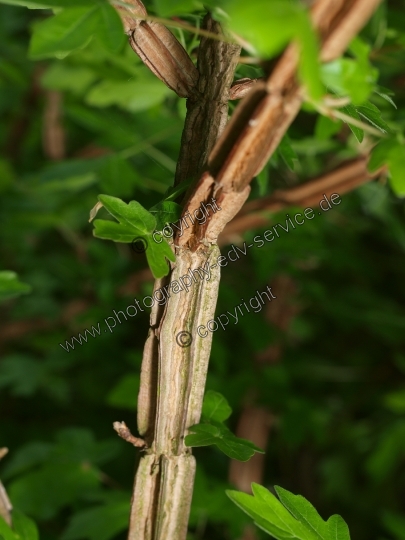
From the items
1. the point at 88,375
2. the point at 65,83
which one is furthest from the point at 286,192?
the point at 88,375

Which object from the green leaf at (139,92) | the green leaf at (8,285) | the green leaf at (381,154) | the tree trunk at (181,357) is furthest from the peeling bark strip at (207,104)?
the green leaf at (139,92)

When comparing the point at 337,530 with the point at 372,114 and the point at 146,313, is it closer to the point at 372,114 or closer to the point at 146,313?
the point at 372,114

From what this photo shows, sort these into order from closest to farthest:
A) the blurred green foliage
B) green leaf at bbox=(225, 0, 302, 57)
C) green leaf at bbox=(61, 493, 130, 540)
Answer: green leaf at bbox=(225, 0, 302, 57) → green leaf at bbox=(61, 493, 130, 540) → the blurred green foliage

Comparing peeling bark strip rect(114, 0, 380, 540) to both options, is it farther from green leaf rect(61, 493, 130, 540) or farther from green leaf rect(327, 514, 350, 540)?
green leaf rect(61, 493, 130, 540)

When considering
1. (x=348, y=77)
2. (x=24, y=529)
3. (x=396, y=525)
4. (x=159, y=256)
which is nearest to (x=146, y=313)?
(x=396, y=525)

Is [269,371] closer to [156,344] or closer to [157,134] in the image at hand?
[157,134]

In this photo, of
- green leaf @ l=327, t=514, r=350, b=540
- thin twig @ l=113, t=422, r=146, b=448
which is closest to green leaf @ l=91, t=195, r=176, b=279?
thin twig @ l=113, t=422, r=146, b=448
